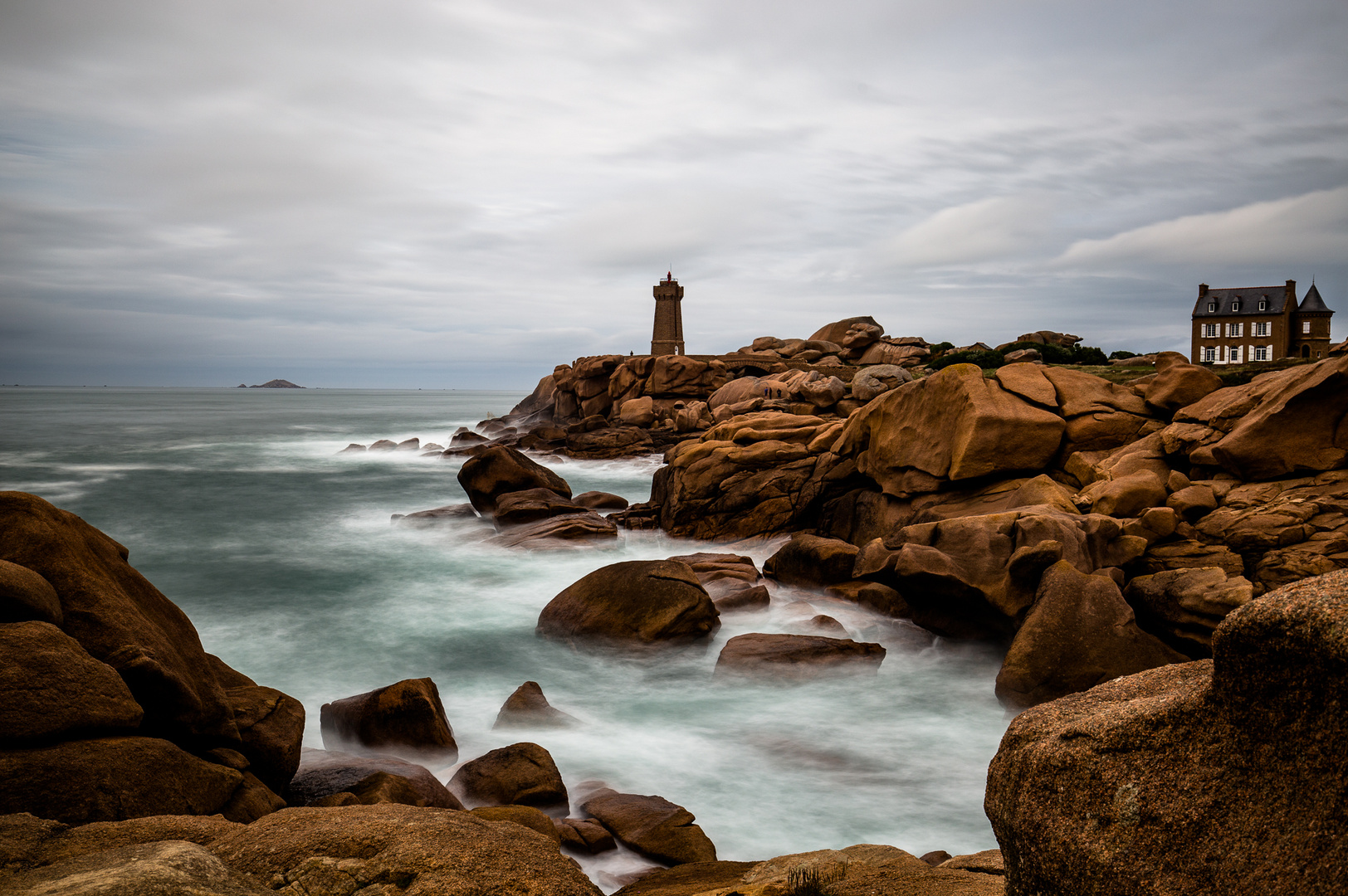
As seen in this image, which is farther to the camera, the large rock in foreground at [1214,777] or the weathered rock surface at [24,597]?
the weathered rock surface at [24,597]

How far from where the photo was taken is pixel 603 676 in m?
12.1

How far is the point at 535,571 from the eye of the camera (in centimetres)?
1838

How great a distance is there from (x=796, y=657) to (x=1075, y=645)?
3.73m

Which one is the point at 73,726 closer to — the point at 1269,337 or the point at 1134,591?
the point at 1134,591

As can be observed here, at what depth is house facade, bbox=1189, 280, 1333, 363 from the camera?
47159 mm

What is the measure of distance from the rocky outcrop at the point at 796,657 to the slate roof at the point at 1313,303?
2003 inches

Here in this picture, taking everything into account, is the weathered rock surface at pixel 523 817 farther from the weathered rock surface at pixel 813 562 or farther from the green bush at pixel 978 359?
the green bush at pixel 978 359

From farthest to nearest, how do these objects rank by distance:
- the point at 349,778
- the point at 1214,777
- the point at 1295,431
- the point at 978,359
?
the point at 978,359 < the point at 1295,431 < the point at 349,778 < the point at 1214,777

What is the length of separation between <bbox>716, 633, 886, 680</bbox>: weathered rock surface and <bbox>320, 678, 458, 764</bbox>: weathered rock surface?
14.3 feet

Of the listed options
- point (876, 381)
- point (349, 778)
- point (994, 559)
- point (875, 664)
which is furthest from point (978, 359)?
point (349, 778)

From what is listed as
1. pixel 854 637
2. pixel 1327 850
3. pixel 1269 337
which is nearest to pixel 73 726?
pixel 1327 850

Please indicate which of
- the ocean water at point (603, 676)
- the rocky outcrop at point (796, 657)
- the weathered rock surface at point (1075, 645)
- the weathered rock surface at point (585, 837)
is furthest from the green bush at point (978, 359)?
the weathered rock surface at point (585, 837)

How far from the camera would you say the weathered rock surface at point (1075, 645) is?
31.8 feet

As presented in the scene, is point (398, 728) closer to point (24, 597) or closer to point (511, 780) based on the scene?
point (511, 780)
